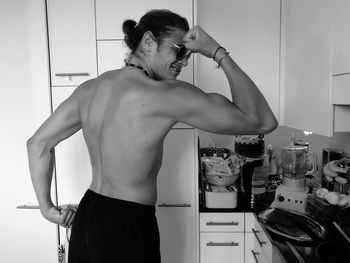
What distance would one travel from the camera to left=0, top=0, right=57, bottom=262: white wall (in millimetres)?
1789

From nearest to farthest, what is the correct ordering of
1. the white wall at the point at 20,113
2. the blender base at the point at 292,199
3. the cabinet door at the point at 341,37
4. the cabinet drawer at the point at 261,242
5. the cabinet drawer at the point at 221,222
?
the cabinet door at the point at 341,37 < the cabinet drawer at the point at 261,242 < the blender base at the point at 292,199 < the white wall at the point at 20,113 < the cabinet drawer at the point at 221,222

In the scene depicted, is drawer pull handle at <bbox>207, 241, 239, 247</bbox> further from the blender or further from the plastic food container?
the blender

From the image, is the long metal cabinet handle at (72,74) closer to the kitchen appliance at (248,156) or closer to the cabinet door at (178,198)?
the cabinet door at (178,198)

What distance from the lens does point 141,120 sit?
1053 millimetres

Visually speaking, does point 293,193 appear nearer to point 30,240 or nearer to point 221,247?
point 221,247

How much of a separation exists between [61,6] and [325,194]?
1.72m

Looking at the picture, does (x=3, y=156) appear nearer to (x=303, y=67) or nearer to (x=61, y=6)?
(x=61, y=6)

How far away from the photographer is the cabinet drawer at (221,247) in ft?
6.26

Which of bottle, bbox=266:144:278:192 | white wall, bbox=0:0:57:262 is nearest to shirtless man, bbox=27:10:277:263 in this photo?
white wall, bbox=0:0:57:262

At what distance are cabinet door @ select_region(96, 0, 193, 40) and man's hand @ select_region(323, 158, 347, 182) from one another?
1101 mm

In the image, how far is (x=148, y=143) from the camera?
1.08 metres

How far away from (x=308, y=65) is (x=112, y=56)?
1.06 m

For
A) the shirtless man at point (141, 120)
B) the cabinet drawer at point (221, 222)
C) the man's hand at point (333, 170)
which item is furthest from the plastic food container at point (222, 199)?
the shirtless man at point (141, 120)

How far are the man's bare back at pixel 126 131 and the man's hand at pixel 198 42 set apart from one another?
7.3 inches
